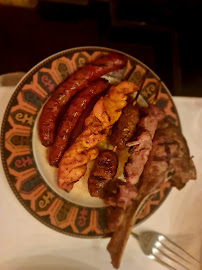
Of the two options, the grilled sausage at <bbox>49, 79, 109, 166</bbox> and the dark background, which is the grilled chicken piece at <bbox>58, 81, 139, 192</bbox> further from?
the dark background

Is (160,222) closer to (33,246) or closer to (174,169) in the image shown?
(174,169)

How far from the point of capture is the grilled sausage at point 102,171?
1.96 meters

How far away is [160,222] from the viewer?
233cm

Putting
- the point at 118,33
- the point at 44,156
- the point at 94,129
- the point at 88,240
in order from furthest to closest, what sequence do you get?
the point at 118,33 → the point at 88,240 → the point at 44,156 → the point at 94,129

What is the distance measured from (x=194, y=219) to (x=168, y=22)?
1790 millimetres

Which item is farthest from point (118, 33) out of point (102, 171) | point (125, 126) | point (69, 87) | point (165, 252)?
point (165, 252)

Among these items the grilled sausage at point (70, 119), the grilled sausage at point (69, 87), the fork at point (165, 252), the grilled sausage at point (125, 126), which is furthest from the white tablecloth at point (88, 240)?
the grilled sausage at point (125, 126)

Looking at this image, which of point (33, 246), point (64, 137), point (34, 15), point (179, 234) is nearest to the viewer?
point (64, 137)

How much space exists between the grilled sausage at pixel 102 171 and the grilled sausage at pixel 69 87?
380 millimetres

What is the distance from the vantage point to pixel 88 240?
2191 mm

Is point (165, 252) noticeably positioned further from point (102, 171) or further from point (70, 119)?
point (70, 119)

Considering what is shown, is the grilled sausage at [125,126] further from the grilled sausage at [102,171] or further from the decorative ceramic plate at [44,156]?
the decorative ceramic plate at [44,156]

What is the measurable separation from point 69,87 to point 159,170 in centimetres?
90

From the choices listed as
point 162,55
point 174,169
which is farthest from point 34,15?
point 174,169
